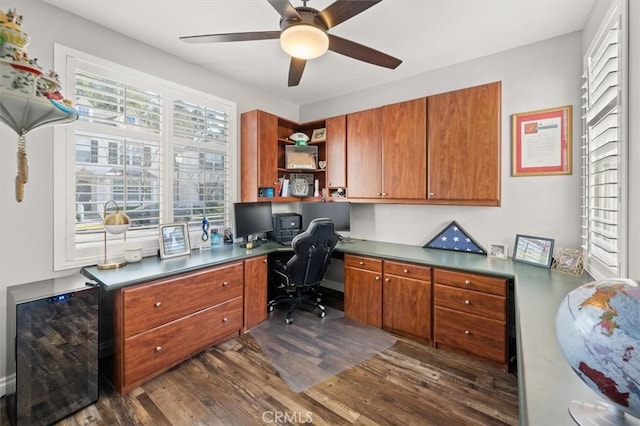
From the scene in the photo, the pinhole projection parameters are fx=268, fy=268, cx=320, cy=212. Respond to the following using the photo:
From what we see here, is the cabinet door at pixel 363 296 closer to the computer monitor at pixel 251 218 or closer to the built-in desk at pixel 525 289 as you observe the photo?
the built-in desk at pixel 525 289

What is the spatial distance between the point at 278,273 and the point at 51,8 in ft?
9.70

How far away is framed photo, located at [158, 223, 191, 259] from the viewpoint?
2539 mm

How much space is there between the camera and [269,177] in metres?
3.43

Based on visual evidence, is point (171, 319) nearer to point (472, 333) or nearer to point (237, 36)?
point (237, 36)

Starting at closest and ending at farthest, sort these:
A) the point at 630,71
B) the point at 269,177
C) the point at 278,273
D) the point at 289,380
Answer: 1. the point at 630,71
2. the point at 289,380
3. the point at 278,273
4. the point at 269,177

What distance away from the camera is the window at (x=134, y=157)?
2.13 m

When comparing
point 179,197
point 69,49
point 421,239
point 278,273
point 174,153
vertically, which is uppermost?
point 69,49

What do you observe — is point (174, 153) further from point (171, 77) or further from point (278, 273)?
point (278, 273)

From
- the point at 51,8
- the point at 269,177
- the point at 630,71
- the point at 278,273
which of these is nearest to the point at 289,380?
the point at 278,273

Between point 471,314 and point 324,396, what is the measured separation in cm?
140

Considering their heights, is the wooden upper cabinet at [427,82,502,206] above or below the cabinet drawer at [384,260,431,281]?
above

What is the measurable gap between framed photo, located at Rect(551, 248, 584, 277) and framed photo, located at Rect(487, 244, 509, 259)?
0.38 meters

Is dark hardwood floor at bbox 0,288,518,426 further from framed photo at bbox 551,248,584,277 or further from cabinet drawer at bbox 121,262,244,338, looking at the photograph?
framed photo at bbox 551,248,584,277

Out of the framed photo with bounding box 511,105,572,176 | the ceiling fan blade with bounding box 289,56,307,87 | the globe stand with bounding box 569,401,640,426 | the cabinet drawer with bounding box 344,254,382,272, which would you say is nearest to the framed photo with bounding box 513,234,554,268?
the framed photo with bounding box 511,105,572,176
